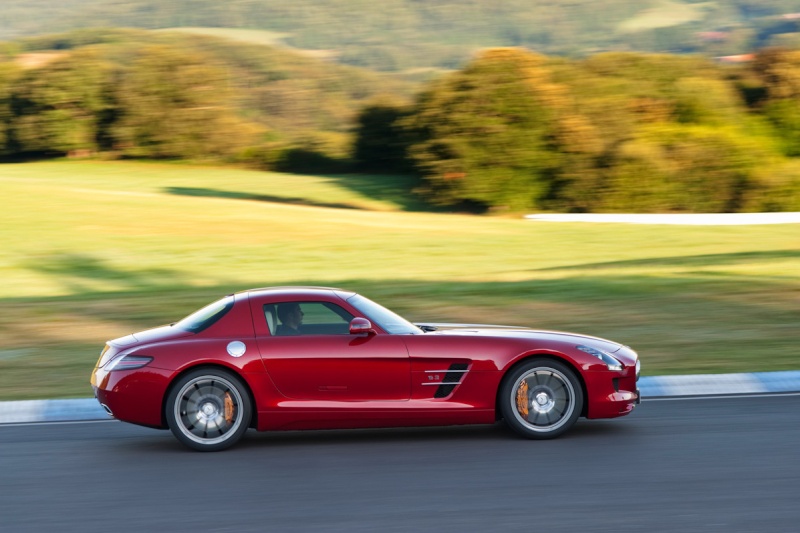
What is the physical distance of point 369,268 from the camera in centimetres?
2173

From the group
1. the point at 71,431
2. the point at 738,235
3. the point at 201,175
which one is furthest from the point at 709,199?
the point at 71,431

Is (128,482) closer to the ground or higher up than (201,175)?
closer to the ground

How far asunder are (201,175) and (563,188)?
18651 millimetres

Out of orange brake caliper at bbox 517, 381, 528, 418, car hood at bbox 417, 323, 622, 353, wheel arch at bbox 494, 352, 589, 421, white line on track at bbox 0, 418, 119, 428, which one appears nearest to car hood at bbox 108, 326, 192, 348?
white line on track at bbox 0, 418, 119, 428

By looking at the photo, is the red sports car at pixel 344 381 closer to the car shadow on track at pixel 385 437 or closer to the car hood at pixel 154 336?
the car hood at pixel 154 336

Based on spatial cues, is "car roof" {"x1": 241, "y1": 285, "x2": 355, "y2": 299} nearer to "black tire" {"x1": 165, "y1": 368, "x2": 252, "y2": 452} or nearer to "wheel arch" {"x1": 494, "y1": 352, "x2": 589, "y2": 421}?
"black tire" {"x1": 165, "y1": 368, "x2": 252, "y2": 452}

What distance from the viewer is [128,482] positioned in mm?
6402

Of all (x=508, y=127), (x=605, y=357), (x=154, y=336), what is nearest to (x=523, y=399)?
(x=605, y=357)

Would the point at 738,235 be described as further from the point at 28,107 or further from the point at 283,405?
the point at 28,107

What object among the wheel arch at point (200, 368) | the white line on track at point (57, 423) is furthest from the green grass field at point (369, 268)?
the wheel arch at point (200, 368)

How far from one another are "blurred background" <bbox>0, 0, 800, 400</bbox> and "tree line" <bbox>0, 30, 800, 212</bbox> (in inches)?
3.8

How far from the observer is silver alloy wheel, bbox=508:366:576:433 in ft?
23.7

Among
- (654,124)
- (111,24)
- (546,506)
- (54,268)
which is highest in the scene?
(111,24)

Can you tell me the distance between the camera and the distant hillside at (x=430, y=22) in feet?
523
